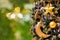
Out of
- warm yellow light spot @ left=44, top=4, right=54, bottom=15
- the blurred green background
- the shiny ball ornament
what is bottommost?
the blurred green background

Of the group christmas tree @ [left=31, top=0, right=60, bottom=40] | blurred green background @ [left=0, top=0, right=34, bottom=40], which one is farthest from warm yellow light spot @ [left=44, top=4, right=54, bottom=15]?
blurred green background @ [left=0, top=0, right=34, bottom=40]

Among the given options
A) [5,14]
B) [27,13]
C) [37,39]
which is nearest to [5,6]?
[5,14]

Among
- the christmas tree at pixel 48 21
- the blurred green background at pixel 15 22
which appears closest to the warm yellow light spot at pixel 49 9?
the christmas tree at pixel 48 21

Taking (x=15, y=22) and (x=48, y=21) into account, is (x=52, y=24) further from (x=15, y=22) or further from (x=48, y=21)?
(x=15, y=22)

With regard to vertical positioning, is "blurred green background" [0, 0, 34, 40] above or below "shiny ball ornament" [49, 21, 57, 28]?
below

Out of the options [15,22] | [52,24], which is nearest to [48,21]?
[52,24]

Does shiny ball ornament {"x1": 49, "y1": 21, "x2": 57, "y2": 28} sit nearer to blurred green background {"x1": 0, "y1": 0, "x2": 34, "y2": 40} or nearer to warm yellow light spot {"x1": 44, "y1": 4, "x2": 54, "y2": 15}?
warm yellow light spot {"x1": 44, "y1": 4, "x2": 54, "y2": 15}

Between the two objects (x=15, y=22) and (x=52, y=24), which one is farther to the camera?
(x=15, y=22)

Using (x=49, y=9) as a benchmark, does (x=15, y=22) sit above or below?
below
